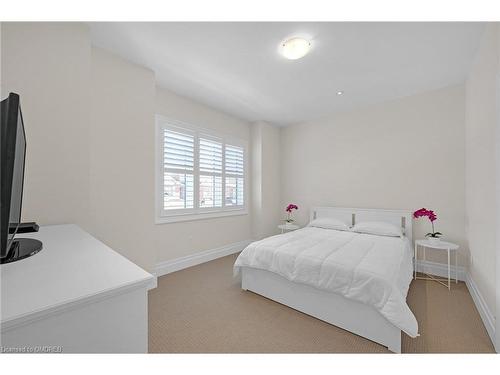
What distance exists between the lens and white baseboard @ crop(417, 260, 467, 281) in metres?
2.86

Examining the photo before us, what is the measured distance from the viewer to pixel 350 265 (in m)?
1.93

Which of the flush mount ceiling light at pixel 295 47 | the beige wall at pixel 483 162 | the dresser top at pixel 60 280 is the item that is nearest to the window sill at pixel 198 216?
the dresser top at pixel 60 280

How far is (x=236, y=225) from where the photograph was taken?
4273 mm

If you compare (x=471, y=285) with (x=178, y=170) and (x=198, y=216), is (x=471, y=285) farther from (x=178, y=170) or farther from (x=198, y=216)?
(x=178, y=170)

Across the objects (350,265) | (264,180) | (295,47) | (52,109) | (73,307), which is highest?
(295,47)

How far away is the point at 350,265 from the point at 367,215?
2.00 m

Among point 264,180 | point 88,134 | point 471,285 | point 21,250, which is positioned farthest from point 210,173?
point 471,285

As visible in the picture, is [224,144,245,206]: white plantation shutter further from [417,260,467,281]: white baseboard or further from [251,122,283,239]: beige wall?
[417,260,467,281]: white baseboard

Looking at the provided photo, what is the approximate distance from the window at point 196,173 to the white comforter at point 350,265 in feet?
4.50

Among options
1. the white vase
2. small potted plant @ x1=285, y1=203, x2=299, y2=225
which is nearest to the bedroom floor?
the white vase

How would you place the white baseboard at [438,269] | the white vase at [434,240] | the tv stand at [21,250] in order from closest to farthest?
the tv stand at [21,250] → the white vase at [434,240] → the white baseboard at [438,269]

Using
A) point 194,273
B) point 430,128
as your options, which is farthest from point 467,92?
point 194,273

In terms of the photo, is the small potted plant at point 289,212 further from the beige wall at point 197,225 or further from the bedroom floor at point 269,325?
the bedroom floor at point 269,325

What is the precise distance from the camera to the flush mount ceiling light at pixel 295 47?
6.68ft
